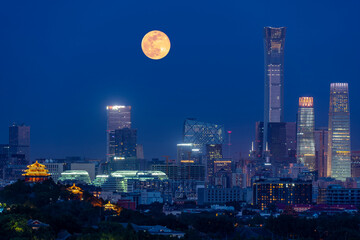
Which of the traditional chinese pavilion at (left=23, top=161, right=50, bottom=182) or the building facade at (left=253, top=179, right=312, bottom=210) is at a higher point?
the traditional chinese pavilion at (left=23, top=161, right=50, bottom=182)

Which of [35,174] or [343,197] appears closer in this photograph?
[35,174]

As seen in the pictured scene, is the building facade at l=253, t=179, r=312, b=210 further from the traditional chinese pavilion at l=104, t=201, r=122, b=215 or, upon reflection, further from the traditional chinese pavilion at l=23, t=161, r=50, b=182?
the traditional chinese pavilion at l=23, t=161, r=50, b=182

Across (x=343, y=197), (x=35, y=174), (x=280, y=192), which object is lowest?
(x=343, y=197)

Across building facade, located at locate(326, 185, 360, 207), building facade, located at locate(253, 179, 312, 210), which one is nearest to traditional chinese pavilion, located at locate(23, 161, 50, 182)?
building facade, located at locate(253, 179, 312, 210)

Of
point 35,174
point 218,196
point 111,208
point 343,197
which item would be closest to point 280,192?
point 343,197

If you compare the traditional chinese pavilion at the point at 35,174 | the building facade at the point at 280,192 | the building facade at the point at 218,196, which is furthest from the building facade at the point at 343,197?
the traditional chinese pavilion at the point at 35,174

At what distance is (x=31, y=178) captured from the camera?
118688 mm

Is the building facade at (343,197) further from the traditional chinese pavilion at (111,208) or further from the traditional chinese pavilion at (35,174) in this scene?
the traditional chinese pavilion at (35,174)

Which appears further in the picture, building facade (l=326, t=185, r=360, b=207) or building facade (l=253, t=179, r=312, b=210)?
building facade (l=253, t=179, r=312, b=210)

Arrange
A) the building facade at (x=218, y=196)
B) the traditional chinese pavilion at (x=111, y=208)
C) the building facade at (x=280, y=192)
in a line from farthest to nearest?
the building facade at (x=218, y=196) → the building facade at (x=280, y=192) → the traditional chinese pavilion at (x=111, y=208)

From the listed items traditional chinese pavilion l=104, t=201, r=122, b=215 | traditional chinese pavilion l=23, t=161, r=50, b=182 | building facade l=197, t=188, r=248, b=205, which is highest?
traditional chinese pavilion l=23, t=161, r=50, b=182

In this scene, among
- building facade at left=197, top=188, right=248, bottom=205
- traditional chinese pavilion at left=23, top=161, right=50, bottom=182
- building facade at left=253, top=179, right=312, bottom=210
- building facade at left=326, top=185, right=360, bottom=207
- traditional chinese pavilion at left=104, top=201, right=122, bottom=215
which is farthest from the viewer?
building facade at left=197, top=188, right=248, bottom=205

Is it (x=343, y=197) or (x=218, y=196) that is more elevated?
(x=343, y=197)

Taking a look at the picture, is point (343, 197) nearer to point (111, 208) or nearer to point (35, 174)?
point (111, 208)
